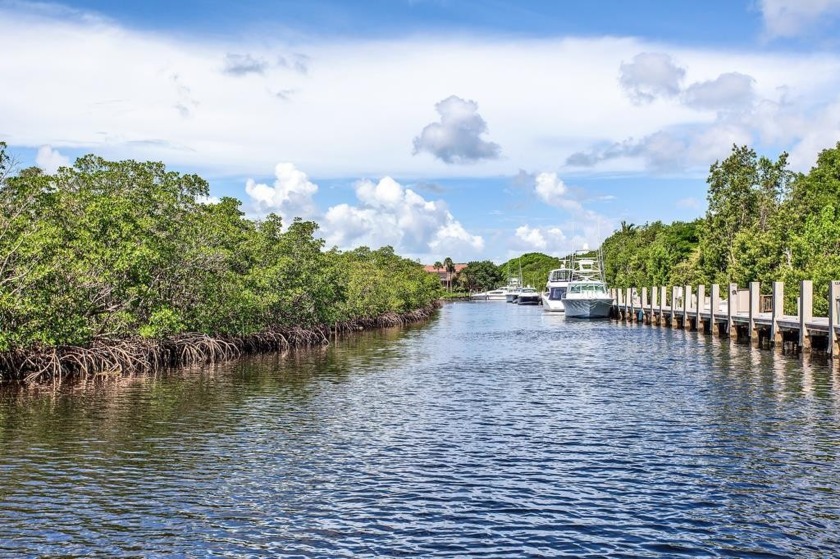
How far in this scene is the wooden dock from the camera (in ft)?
131

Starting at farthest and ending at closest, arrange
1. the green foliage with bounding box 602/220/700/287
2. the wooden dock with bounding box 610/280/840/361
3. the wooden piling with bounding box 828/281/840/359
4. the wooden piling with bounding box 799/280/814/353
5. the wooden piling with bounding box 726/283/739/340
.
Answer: the green foliage with bounding box 602/220/700/287, the wooden piling with bounding box 726/283/739/340, the wooden piling with bounding box 799/280/814/353, the wooden dock with bounding box 610/280/840/361, the wooden piling with bounding box 828/281/840/359

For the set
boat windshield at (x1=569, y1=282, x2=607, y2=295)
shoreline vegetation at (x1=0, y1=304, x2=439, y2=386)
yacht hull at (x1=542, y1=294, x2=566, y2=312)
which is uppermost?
boat windshield at (x1=569, y1=282, x2=607, y2=295)

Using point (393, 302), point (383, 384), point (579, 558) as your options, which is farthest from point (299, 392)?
point (393, 302)

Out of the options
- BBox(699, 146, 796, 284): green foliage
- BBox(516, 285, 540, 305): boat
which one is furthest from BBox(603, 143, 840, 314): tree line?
BBox(516, 285, 540, 305): boat

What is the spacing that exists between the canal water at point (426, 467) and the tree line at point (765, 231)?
1537 cm

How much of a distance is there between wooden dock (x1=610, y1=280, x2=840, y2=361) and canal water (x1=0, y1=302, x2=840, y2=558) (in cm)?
748

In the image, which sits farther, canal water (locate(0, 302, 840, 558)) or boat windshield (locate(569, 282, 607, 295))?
boat windshield (locate(569, 282, 607, 295))

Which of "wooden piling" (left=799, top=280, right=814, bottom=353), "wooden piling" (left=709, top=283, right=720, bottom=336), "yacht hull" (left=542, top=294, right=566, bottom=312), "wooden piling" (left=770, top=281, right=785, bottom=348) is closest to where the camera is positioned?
"wooden piling" (left=799, top=280, right=814, bottom=353)

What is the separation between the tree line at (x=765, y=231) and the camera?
1807 inches

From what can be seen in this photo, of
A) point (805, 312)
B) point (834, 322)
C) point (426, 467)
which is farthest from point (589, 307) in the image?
point (426, 467)

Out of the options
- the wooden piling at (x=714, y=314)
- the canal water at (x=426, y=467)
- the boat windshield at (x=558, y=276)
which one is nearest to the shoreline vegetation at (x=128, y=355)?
the canal water at (x=426, y=467)

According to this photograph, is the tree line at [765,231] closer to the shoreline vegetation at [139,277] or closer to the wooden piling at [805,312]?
the wooden piling at [805,312]

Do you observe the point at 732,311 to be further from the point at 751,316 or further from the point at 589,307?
the point at 589,307

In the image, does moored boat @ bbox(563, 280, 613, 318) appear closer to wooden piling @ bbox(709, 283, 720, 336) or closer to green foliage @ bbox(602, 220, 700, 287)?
green foliage @ bbox(602, 220, 700, 287)
